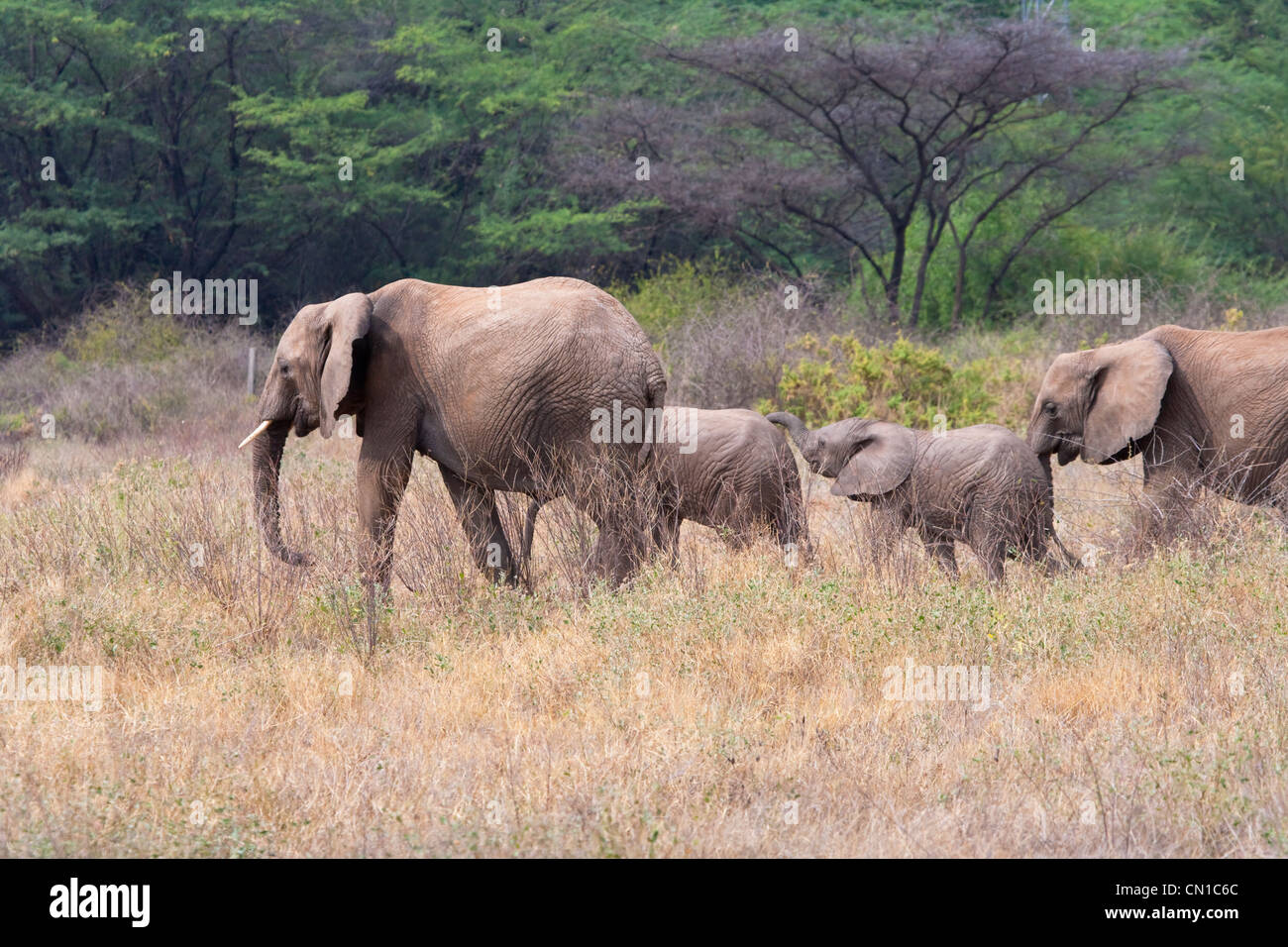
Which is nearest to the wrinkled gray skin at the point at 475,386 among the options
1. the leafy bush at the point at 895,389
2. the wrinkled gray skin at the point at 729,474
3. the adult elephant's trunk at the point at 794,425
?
the wrinkled gray skin at the point at 729,474

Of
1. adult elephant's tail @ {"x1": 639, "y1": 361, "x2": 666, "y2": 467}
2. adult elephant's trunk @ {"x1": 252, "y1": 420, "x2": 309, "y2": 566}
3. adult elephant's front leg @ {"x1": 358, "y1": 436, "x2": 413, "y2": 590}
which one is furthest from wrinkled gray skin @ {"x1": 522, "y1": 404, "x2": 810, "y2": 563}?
adult elephant's trunk @ {"x1": 252, "y1": 420, "x2": 309, "y2": 566}

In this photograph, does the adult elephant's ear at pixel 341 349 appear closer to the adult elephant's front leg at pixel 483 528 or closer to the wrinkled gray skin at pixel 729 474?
the adult elephant's front leg at pixel 483 528

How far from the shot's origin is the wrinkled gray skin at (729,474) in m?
7.89

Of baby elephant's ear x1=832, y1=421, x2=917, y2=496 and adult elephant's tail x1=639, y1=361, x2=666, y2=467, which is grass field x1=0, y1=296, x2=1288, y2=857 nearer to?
adult elephant's tail x1=639, y1=361, x2=666, y2=467

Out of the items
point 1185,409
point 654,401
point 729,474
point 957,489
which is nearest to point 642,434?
point 654,401

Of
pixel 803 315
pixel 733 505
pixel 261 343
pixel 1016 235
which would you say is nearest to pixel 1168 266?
pixel 1016 235

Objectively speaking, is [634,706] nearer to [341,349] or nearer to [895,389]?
[341,349]

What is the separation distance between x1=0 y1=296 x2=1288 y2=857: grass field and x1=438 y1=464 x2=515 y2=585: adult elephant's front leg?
125 mm

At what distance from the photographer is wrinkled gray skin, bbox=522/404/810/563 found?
789 cm

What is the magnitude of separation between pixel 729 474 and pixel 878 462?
0.88 meters

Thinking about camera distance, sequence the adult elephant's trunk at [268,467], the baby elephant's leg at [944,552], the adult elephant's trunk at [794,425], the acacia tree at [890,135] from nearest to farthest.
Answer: the adult elephant's trunk at [268,467], the baby elephant's leg at [944,552], the adult elephant's trunk at [794,425], the acacia tree at [890,135]

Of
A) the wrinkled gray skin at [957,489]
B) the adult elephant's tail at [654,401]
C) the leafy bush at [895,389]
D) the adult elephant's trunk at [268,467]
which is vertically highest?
the adult elephant's tail at [654,401]

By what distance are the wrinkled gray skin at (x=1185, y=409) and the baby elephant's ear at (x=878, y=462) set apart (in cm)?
92

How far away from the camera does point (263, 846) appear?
12.9 ft
